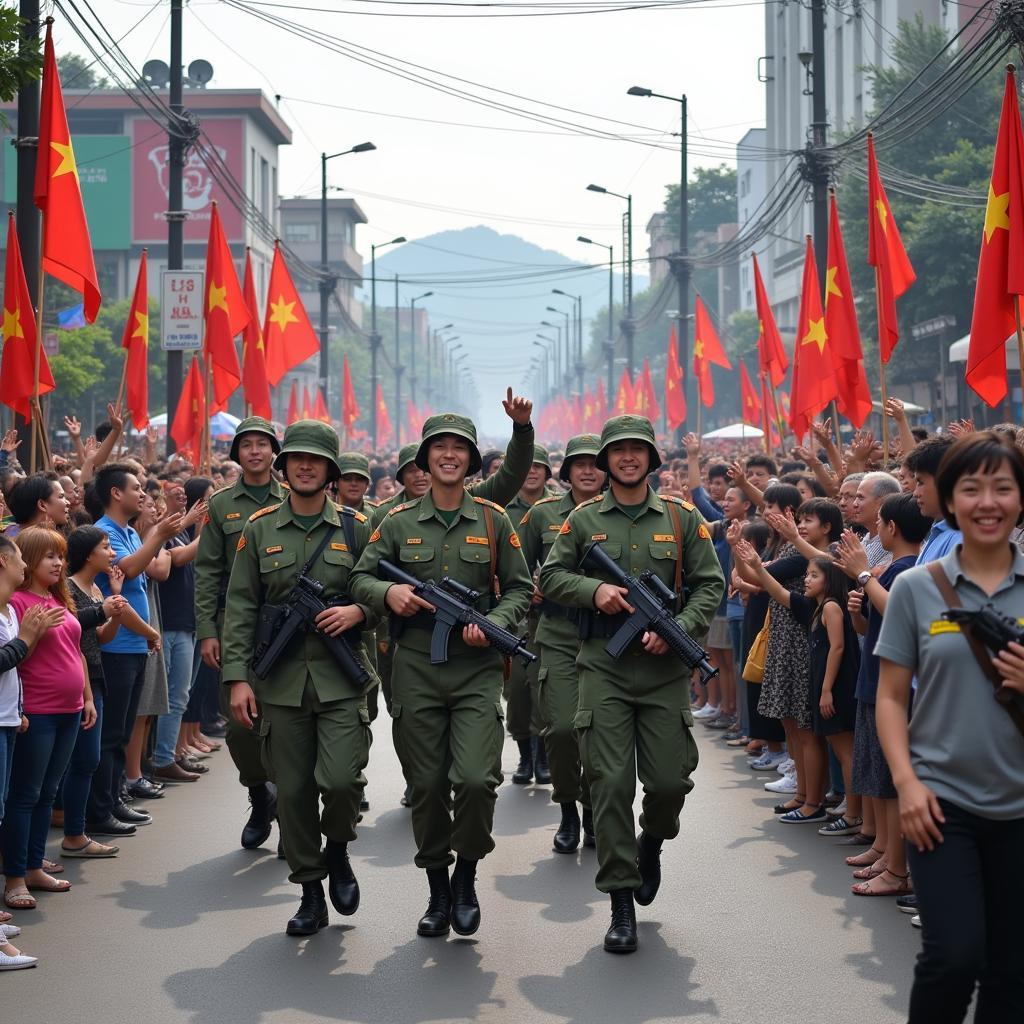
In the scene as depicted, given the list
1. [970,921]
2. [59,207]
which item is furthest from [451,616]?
[59,207]

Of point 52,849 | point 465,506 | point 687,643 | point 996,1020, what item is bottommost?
point 52,849

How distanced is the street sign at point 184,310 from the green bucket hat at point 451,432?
1234cm

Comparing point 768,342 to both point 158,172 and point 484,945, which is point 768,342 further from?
point 158,172

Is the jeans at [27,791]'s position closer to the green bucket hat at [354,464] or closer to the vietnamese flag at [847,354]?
Result: the green bucket hat at [354,464]

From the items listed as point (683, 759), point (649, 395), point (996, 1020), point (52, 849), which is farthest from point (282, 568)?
point (649, 395)

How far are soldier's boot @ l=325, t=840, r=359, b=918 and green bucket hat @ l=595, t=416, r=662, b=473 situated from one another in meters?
1.99

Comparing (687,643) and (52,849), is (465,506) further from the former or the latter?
(52,849)

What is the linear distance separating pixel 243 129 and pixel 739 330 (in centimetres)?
2469

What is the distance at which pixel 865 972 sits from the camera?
6309mm

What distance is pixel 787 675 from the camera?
31.9 ft

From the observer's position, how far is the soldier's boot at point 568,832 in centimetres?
864

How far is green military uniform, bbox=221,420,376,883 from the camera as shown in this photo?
6984 millimetres

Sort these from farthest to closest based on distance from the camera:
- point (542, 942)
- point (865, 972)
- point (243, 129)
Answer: point (243, 129), point (542, 942), point (865, 972)

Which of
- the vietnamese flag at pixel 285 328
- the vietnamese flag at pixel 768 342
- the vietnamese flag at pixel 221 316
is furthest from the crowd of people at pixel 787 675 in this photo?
the vietnamese flag at pixel 768 342
